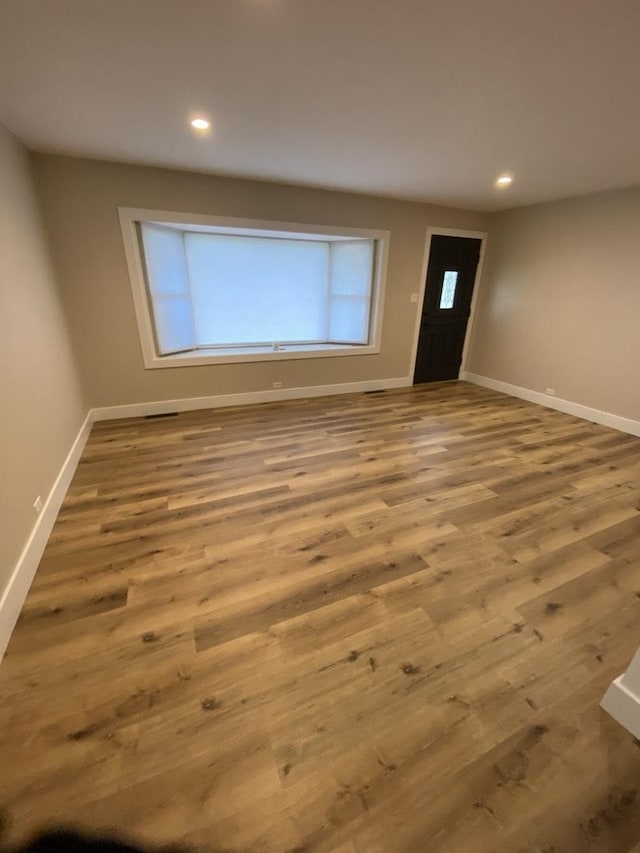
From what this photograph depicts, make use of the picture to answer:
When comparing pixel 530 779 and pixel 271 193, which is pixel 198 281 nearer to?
pixel 271 193

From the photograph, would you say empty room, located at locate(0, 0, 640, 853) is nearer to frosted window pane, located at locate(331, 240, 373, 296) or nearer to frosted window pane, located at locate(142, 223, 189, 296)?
frosted window pane, located at locate(142, 223, 189, 296)

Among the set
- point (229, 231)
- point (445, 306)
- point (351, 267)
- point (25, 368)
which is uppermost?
point (229, 231)

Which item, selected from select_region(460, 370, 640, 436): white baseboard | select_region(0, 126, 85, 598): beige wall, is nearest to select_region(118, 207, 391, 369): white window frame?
select_region(0, 126, 85, 598): beige wall

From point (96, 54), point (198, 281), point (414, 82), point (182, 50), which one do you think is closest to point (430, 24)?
point (414, 82)

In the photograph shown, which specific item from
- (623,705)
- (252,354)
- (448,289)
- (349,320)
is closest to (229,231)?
(252,354)

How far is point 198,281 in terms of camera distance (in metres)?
4.30

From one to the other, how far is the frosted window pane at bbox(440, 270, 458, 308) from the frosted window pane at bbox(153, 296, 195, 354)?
11.7 feet

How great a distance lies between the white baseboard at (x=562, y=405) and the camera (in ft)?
12.7

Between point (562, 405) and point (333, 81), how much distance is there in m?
4.33

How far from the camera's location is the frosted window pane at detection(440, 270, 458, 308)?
505 centimetres

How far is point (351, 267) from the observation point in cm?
479

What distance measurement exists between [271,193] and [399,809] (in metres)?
4.60

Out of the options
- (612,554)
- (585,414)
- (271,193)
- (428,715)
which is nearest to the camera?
(428,715)

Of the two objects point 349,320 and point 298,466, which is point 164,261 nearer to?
point 349,320
